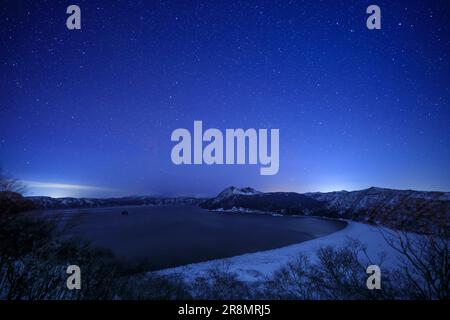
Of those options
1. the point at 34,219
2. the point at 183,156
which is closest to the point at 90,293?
the point at 34,219

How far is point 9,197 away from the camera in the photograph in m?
6.73

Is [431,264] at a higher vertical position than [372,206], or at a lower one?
higher

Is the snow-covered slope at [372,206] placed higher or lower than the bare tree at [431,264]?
lower

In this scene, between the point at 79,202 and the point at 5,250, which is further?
the point at 79,202

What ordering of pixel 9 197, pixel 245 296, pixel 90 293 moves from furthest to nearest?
pixel 245 296 < pixel 90 293 < pixel 9 197

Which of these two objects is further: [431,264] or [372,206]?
[372,206]

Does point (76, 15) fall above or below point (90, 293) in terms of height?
above

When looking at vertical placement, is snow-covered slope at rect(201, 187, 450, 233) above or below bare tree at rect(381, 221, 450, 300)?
below

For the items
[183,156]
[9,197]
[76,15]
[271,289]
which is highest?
[76,15]

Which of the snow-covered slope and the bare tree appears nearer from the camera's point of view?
Answer: the bare tree

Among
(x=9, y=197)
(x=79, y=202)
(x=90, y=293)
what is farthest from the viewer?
(x=79, y=202)

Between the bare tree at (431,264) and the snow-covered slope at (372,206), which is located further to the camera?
the snow-covered slope at (372,206)
